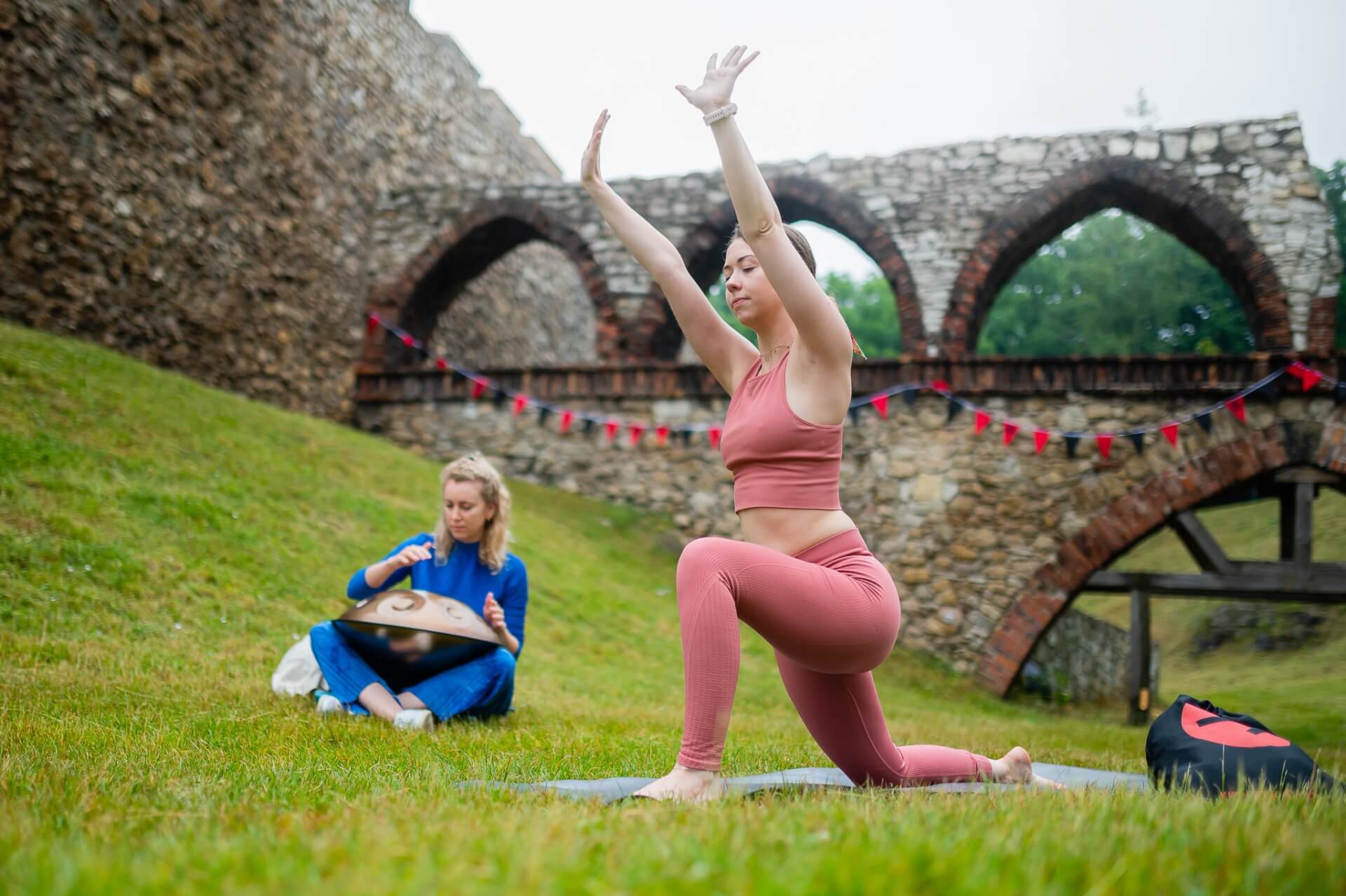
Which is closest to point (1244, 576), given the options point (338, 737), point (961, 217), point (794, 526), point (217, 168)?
point (961, 217)

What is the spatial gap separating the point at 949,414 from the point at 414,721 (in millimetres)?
8160

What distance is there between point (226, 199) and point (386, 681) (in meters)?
8.32

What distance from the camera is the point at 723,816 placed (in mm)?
1690

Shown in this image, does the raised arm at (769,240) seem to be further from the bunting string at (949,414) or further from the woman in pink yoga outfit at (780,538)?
the bunting string at (949,414)

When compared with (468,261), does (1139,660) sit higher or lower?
lower

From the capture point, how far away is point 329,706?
3.79 m

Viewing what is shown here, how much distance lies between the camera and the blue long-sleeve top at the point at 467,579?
4129 millimetres

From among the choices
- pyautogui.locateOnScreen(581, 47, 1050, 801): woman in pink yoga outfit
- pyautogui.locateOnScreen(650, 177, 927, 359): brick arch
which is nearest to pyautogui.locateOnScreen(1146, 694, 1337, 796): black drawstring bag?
pyautogui.locateOnScreen(581, 47, 1050, 801): woman in pink yoga outfit

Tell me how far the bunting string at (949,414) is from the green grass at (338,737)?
2.06 m

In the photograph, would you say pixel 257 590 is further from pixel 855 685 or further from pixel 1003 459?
pixel 1003 459

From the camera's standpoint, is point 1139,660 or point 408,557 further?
point 1139,660

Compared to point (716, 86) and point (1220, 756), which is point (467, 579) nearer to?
point (716, 86)

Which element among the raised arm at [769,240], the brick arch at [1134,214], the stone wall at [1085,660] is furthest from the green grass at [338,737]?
the brick arch at [1134,214]

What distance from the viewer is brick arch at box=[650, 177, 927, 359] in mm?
11523
